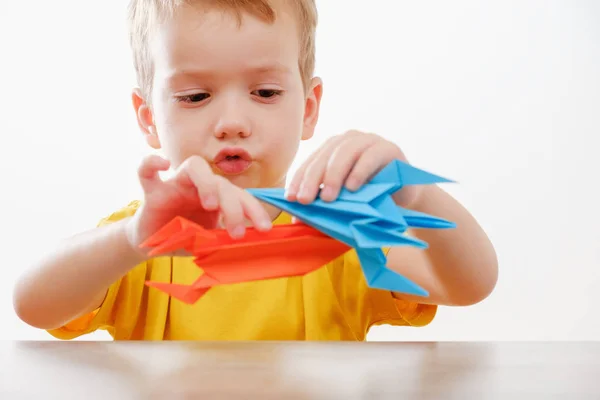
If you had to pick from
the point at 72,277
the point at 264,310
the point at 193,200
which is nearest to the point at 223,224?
the point at 193,200

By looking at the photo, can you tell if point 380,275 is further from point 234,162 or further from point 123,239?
point 234,162

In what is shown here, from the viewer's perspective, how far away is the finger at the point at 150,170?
1.68 ft

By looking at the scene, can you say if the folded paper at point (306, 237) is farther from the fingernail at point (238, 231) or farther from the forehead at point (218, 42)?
the forehead at point (218, 42)

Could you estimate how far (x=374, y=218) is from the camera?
436mm

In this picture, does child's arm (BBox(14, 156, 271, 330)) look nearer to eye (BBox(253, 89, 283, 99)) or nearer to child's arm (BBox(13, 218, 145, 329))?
child's arm (BBox(13, 218, 145, 329))

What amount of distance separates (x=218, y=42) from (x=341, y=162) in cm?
34

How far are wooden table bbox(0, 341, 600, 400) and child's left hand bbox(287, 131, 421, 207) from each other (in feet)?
0.34

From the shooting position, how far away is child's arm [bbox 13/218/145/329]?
0.64 m

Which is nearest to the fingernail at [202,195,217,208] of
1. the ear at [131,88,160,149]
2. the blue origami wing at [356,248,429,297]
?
the blue origami wing at [356,248,429,297]

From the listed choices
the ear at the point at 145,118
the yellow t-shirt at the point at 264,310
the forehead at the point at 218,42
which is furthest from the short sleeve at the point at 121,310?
Result: the forehead at the point at 218,42

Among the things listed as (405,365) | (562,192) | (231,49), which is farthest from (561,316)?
(405,365)

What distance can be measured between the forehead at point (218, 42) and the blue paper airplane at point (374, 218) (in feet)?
1.06

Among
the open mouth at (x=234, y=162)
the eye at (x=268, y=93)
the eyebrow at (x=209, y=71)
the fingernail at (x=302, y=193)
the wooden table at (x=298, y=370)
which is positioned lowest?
the wooden table at (x=298, y=370)

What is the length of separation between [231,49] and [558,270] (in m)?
1.50
